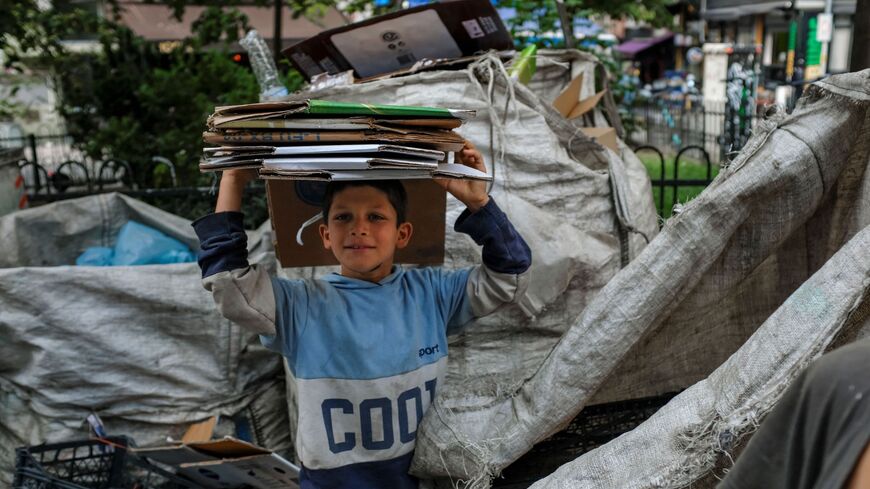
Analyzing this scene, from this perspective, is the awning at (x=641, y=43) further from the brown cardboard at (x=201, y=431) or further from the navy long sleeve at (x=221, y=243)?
the navy long sleeve at (x=221, y=243)

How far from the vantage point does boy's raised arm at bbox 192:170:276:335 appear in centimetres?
206

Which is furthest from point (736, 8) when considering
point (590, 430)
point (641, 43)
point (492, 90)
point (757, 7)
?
point (590, 430)

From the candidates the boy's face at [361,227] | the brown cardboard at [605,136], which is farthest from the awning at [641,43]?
the boy's face at [361,227]

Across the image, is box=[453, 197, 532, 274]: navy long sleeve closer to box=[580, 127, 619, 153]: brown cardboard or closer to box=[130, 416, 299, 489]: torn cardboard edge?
box=[130, 416, 299, 489]: torn cardboard edge

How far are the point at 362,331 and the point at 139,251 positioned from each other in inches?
79.2

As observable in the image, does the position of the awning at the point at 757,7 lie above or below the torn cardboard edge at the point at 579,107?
below

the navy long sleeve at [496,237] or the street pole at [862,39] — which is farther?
the street pole at [862,39]

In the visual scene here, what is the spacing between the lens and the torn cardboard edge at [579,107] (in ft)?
11.1

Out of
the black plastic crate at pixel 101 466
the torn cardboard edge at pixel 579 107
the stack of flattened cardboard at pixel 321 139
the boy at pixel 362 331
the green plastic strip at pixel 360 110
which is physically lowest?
the black plastic crate at pixel 101 466

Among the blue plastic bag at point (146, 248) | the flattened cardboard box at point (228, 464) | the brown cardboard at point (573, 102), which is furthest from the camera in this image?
the blue plastic bag at point (146, 248)

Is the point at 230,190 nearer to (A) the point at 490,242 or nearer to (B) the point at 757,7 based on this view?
(A) the point at 490,242

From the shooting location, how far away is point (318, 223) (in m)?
2.42

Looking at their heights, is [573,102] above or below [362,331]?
above

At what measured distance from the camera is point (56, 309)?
3.30m
